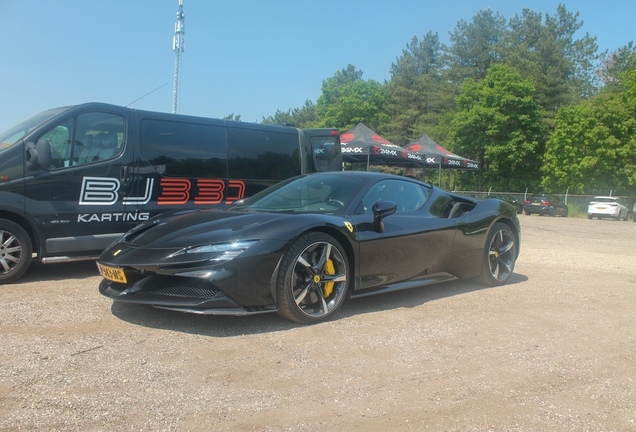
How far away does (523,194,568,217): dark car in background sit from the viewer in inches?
1283

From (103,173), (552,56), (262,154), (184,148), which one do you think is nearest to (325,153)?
(262,154)

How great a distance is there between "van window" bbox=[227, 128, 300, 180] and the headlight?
12.7 ft

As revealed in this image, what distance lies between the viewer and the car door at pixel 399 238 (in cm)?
441

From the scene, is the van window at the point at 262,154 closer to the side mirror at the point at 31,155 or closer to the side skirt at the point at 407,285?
the side mirror at the point at 31,155

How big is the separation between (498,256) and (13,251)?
5273 millimetres

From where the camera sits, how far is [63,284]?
18.2ft

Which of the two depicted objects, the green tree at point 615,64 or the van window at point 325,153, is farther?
the green tree at point 615,64

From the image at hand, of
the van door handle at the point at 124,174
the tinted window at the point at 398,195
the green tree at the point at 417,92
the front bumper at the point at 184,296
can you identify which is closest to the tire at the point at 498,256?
the tinted window at the point at 398,195

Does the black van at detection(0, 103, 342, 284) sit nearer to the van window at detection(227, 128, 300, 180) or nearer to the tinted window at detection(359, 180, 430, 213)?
the van window at detection(227, 128, 300, 180)

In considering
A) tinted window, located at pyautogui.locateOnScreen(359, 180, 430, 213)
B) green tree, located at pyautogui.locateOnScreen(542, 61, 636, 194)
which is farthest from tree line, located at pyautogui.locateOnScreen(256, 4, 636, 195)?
tinted window, located at pyautogui.locateOnScreen(359, 180, 430, 213)

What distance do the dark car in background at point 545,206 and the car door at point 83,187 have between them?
3077 centimetres

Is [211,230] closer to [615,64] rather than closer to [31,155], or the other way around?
[31,155]

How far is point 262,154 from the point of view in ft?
25.9

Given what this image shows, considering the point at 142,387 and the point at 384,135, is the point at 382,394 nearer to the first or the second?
the point at 142,387
